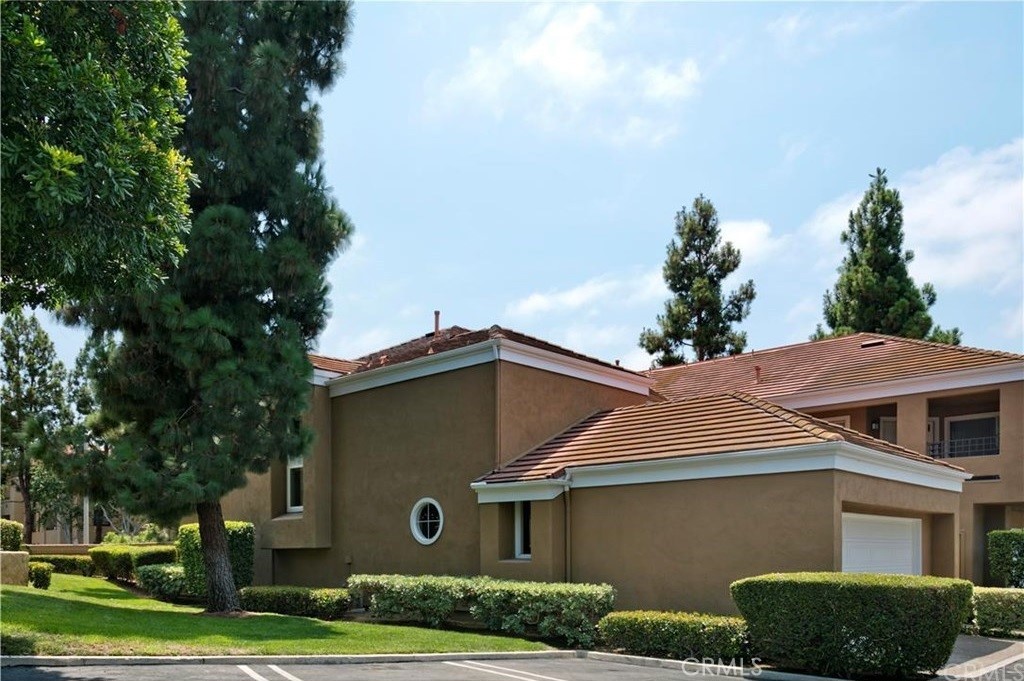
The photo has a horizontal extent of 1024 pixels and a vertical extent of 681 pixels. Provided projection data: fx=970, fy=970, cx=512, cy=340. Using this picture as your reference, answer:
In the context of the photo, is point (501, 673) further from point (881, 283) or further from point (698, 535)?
point (881, 283)

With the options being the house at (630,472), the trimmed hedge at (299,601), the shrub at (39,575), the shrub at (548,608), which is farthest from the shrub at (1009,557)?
the shrub at (39,575)

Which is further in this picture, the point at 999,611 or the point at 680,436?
the point at 999,611

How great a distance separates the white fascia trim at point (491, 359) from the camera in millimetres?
21672

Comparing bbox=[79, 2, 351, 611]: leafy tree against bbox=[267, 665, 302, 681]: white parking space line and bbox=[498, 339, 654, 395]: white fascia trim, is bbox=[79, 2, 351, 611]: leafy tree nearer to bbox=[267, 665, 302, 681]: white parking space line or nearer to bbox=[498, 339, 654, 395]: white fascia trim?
bbox=[498, 339, 654, 395]: white fascia trim

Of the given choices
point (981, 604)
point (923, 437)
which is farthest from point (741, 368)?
point (981, 604)

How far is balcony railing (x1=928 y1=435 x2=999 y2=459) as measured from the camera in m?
28.5

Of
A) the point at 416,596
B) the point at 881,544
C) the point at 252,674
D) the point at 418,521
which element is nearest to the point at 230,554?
the point at 418,521

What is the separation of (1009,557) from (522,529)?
12482 mm

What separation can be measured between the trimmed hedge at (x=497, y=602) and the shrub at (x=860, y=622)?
3.54 m

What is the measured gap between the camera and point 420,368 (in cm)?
2323

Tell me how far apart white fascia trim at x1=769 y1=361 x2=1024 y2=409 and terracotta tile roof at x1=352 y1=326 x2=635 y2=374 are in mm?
7613

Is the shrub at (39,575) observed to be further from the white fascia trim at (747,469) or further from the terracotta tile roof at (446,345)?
the white fascia trim at (747,469)

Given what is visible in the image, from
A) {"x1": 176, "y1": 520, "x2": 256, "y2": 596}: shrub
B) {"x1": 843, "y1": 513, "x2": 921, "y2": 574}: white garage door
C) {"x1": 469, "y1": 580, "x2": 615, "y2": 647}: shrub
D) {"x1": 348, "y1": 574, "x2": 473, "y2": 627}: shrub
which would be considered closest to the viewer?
{"x1": 469, "y1": 580, "x2": 615, "y2": 647}: shrub

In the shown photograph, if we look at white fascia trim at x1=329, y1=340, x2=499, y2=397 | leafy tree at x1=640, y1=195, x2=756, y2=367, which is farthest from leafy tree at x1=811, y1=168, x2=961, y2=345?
white fascia trim at x1=329, y1=340, x2=499, y2=397
